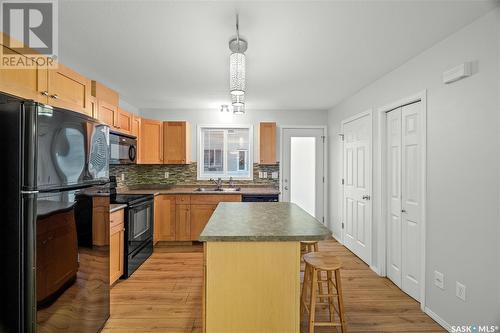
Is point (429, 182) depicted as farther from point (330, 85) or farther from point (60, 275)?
point (60, 275)

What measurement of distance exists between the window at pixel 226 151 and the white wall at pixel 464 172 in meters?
A: 3.00

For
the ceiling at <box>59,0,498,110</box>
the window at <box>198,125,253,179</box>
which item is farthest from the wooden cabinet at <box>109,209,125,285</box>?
the window at <box>198,125,253,179</box>

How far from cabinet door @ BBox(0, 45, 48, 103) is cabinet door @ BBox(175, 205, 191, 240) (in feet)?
8.58

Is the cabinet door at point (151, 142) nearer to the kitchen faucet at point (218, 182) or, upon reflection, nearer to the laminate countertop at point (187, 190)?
the laminate countertop at point (187, 190)

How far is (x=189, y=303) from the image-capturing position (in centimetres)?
248

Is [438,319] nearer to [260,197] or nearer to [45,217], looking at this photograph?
[260,197]

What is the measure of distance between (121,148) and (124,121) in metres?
0.50

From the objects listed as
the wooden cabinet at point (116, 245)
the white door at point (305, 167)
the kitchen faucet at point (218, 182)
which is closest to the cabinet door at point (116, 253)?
the wooden cabinet at point (116, 245)

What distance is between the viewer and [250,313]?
5.16ft

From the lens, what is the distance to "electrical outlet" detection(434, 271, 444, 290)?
2.14m

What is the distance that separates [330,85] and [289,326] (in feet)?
9.75

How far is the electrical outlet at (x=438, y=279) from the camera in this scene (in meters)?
2.14

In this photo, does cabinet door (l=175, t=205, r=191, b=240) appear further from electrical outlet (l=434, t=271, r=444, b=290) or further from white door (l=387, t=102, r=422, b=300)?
electrical outlet (l=434, t=271, r=444, b=290)

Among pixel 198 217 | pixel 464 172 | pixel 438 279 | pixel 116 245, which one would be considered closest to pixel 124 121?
pixel 116 245
